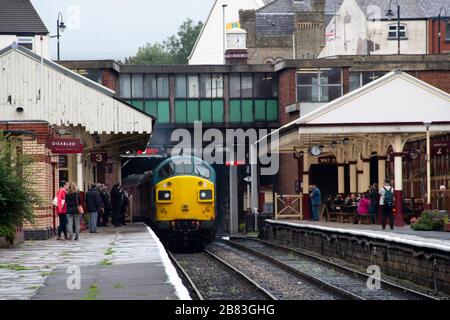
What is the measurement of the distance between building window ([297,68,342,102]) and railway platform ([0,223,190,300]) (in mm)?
36551

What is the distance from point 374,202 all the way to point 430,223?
4.48 metres

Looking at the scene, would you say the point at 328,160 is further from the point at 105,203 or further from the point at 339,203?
the point at 105,203

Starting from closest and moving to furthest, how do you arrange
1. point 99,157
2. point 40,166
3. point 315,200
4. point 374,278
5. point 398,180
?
point 374,278, point 40,166, point 398,180, point 99,157, point 315,200

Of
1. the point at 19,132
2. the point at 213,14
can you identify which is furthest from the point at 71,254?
the point at 213,14

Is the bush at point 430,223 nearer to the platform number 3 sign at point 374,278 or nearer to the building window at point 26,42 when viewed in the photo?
the platform number 3 sign at point 374,278

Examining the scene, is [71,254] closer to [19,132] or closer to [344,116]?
[19,132]

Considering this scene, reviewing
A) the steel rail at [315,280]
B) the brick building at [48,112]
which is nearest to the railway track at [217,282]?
the steel rail at [315,280]

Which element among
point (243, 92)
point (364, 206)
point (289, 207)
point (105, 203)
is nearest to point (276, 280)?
point (364, 206)

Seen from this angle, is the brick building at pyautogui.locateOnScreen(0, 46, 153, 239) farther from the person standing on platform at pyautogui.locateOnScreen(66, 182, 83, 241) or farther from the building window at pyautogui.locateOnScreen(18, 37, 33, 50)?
the building window at pyautogui.locateOnScreen(18, 37, 33, 50)

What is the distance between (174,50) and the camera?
157250mm

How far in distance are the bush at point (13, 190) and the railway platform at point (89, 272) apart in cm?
70

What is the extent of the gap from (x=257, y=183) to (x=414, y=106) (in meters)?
25.9

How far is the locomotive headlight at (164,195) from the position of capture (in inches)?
1451
